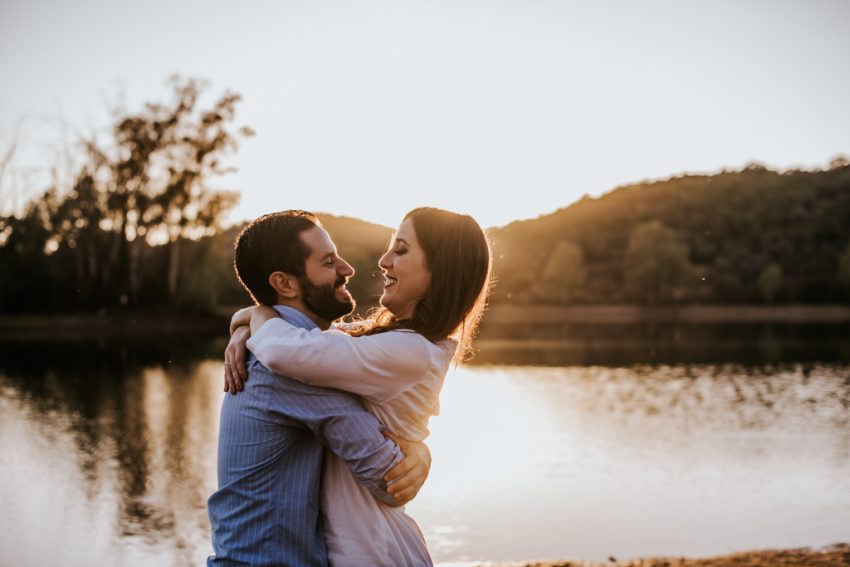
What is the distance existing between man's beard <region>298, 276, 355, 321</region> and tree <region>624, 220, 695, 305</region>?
88.3 m

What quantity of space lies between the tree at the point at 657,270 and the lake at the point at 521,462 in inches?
2185

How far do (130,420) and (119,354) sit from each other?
16.7 m

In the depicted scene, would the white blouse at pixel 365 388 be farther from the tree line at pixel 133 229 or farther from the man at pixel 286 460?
the tree line at pixel 133 229

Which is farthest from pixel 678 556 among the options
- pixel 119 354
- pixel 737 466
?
pixel 119 354

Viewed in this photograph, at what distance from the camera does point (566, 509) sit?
40.8 ft

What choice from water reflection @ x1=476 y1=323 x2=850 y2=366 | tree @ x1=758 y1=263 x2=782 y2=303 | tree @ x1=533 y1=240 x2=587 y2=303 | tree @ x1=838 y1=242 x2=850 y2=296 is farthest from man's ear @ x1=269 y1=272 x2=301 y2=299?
tree @ x1=838 y1=242 x2=850 y2=296

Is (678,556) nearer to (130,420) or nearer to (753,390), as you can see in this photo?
(130,420)

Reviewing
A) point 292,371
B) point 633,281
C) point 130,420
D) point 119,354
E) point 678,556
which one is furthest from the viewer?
point 633,281

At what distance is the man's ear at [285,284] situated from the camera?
2506 mm

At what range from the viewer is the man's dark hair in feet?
8.12

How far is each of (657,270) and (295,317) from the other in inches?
3510

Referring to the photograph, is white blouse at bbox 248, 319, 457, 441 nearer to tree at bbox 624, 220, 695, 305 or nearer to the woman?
the woman

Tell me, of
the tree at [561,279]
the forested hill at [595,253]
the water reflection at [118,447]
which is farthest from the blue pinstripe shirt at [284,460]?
the tree at [561,279]

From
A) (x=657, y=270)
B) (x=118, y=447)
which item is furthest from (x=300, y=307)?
(x=657, y=270)
